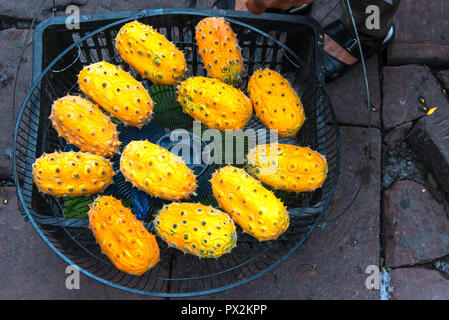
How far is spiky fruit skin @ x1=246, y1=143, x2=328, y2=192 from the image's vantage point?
4.39ft

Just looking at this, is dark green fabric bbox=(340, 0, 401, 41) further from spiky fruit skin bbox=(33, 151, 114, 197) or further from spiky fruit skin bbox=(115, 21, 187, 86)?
spiky fruit skin bbox=(33, 151, 114, 197)

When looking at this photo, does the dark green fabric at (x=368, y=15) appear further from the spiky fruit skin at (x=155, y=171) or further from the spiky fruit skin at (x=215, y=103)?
the spiky fruit skin at (x=155, y=171)

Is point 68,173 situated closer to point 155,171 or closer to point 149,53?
point 155,171

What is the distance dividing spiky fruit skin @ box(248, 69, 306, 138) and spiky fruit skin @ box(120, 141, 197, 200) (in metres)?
0.35

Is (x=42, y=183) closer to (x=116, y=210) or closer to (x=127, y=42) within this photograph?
(x=116, y=210)

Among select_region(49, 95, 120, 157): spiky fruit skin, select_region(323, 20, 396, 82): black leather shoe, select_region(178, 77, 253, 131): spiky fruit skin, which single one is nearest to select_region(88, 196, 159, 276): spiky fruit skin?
select_region(49, 95, 120, 157): spiky fruit skin

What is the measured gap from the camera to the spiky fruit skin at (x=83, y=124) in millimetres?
1322

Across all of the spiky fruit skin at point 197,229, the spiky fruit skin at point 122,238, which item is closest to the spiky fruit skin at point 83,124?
the spiky fruit skin at point 122,238

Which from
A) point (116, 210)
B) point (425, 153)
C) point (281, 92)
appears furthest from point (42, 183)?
point (425, 153)

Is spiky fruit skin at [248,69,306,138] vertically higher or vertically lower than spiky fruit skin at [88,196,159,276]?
higher

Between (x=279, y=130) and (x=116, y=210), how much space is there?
23.9 inches

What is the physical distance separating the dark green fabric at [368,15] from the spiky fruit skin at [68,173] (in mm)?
1192

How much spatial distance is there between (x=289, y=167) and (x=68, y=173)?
0.71 metres

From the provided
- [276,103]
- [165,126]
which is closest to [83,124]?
[165,126]
